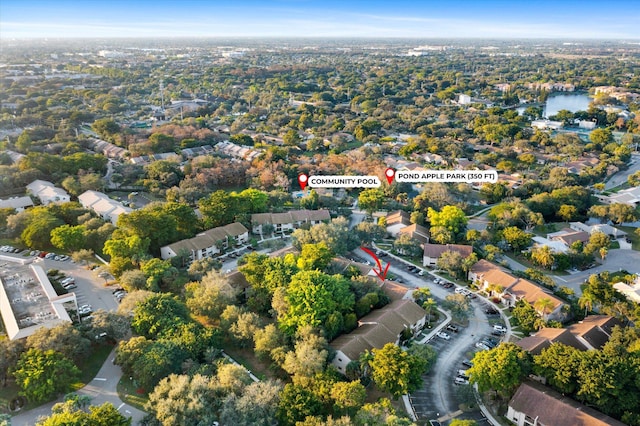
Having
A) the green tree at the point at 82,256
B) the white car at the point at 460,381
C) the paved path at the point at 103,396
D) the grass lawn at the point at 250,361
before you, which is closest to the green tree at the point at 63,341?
the paved path at the point at 103,396

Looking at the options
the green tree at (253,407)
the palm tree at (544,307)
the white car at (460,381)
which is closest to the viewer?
the green tree at (253,407)

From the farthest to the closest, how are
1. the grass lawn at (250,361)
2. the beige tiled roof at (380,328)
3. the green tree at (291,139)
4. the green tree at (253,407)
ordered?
the green tree at (291,139)
the beige tiled roof at (380,328)
the grass lawn at (250,361)
the green tree at (253,407)

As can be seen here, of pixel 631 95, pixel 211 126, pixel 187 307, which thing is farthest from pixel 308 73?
pixel 187 307

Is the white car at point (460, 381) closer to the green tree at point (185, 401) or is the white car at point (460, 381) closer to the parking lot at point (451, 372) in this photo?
the parking lot at point (451, 372)

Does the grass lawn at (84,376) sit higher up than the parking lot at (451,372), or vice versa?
the grass lawn at (84,376)

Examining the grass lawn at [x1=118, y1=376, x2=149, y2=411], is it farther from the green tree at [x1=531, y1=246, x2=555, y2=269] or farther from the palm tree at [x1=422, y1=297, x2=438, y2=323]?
the green tree at [x1=531, y1=246, x2=555, y2=269]

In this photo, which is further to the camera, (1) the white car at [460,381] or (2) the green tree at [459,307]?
(2) the green tree at [459,307]

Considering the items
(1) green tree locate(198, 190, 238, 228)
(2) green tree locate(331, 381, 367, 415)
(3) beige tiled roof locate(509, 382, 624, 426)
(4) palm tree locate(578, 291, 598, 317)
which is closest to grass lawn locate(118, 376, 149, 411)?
(2) green tree locate(331, 381, 367, 415)

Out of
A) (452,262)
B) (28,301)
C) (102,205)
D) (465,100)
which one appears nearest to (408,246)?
(452,262)
